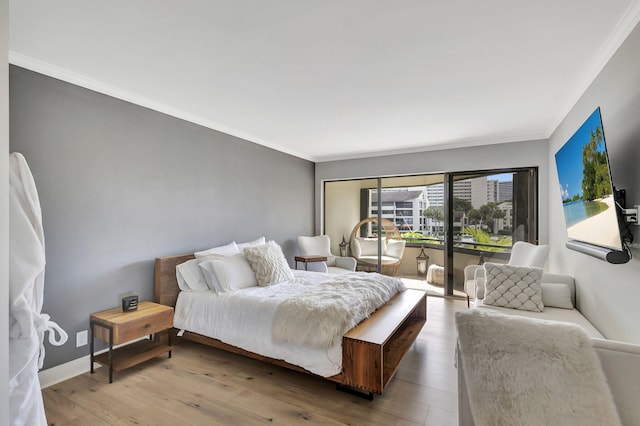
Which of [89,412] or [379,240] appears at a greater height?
[379,240]

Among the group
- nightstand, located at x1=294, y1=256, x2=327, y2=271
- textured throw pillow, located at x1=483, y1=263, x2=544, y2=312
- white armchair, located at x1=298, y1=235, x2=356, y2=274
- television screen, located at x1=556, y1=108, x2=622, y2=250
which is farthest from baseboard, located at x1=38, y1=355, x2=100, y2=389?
television screen, located at x1=556, y1=108, x2=622, y2=250

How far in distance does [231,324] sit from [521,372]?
85.5 inches

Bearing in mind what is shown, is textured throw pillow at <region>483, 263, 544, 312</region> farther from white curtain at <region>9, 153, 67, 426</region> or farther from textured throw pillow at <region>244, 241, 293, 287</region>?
white curtain at <region>9, 153, 67, 426</region>

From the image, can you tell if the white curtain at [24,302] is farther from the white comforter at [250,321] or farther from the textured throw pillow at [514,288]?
the textured throw pillow at [514,288]

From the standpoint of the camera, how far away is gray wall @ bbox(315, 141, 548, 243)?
167 inches

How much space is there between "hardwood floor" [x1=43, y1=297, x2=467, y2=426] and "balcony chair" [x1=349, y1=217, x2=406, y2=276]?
269cm

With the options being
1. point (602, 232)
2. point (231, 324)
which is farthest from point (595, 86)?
point (231, 324)

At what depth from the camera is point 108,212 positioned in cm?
272

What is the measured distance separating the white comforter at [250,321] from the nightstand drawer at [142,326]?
0.26 meters

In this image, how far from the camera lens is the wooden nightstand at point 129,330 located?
238cm

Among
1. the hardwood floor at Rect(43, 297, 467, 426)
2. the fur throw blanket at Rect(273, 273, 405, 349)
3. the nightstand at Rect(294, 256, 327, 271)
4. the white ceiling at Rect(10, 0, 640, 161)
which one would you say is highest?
the white ceiling at Rect(10, 0, 640, 161)

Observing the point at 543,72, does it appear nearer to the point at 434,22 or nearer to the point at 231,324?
the point at 434,22

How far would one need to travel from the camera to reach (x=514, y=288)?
8.93ft

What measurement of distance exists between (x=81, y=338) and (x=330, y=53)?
9.87ft
